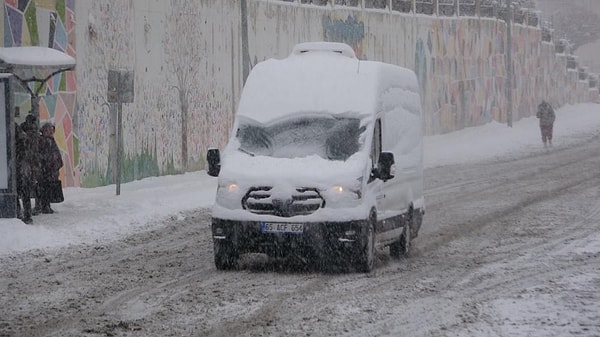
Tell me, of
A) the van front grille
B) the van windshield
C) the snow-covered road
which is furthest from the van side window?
the snow-covered road

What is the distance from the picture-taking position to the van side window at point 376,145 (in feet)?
47.7

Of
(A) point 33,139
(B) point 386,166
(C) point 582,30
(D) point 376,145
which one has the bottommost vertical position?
(A) point 33,139

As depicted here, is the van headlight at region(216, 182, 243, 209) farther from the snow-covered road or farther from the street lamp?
the street lamp

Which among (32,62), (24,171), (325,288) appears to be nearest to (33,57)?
(32,62)

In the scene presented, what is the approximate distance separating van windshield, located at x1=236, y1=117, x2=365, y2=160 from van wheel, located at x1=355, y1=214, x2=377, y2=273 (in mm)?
864

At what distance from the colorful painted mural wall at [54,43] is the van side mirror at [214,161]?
9729 millimetres

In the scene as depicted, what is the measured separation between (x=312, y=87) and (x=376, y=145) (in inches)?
39.8

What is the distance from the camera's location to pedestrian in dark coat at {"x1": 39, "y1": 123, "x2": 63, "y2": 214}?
21219mm

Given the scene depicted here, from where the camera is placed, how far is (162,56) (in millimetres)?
30109

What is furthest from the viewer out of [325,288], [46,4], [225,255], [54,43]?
[54,43]

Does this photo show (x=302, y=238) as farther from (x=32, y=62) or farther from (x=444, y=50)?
A: (x=444, y=50)

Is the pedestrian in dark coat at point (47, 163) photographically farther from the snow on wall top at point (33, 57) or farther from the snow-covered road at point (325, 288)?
the snow-covered road at point (325, 288)

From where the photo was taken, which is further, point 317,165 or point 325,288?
point 317,165

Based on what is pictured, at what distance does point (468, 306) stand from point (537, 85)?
187 ft
